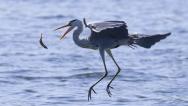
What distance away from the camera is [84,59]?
60.4 ft

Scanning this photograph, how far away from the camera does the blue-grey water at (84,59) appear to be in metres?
14.9

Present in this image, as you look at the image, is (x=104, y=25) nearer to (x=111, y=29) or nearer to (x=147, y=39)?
(x=111, y=29)

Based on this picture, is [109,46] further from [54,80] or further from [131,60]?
[131,60]

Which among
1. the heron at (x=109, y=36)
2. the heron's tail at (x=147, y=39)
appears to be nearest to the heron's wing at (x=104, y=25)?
the heron at (x=109, y=36)

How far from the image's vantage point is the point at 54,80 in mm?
16250

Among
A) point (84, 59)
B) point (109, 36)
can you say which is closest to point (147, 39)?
point (109, 36)

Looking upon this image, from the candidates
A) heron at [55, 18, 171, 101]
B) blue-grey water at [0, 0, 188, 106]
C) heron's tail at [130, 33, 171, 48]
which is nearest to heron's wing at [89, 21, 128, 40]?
heron at [55, 18, 171, 101]

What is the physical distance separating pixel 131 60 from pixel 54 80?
2.61m

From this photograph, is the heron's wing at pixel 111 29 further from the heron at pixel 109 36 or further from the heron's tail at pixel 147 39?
the heron's tail at pixel 147 39

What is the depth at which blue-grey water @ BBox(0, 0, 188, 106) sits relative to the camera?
14852 mm

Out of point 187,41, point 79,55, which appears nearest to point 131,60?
point 79,55

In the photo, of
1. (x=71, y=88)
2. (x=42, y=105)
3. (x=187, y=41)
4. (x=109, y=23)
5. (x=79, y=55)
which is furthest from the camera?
(x=187, y=41)

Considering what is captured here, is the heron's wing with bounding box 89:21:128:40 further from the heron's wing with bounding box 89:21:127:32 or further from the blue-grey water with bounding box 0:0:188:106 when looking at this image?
the blue-grey water with bounding box 0:0:188:106

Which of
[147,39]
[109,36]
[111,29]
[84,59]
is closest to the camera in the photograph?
[111,29]
